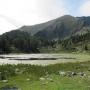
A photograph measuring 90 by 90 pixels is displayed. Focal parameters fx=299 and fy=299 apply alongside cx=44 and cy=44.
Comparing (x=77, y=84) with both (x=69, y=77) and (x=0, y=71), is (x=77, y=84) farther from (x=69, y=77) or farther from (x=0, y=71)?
(x=0, y=71)

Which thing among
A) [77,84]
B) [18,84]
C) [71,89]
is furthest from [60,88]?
[18,84]

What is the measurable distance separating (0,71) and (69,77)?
9364mm

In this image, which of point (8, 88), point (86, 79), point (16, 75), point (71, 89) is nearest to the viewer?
point (71, 89)

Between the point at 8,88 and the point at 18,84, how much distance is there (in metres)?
2.76

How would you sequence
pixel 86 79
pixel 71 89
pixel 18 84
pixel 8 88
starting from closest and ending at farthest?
pixel 71 89 → pixel 8 88 → pixel 18 84 → pixel 86 79

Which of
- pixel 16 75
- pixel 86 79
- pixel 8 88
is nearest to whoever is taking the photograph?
pixel 8 88

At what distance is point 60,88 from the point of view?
25875 millimetres

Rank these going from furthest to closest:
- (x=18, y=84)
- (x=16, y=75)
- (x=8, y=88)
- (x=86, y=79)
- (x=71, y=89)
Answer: (x=16, y=75), (x=86, y=79), (x=18, y=84), (x=8, y=88), (x=71, y=89)

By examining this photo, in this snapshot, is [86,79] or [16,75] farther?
[16,75]

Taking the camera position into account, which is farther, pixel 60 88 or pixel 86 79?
pixel 86 79

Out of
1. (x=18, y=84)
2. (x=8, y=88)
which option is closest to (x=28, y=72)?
(x=18, y=84)

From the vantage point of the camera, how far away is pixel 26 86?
93.0 feet

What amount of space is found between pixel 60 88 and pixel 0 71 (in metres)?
14.1

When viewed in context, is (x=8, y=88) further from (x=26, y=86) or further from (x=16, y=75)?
(x=16, y=75)
